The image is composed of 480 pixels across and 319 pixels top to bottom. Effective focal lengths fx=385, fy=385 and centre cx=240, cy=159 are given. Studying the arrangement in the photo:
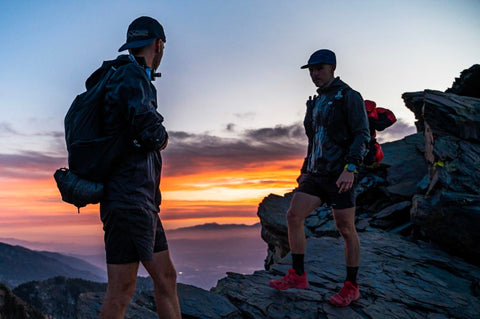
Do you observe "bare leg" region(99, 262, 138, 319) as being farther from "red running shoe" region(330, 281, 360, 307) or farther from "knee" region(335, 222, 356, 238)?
"red running shoe" region(330, 281, 360, 307)

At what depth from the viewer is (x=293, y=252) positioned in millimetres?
5750

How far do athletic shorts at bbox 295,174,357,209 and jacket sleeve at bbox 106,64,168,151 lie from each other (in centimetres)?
306

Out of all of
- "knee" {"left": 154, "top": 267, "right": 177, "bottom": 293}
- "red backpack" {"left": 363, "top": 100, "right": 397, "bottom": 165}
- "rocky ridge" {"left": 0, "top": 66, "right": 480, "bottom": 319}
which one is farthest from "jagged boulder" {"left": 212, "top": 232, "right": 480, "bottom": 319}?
"knee" {"left": 154, "top": 267, "right": 177, "bottom": 293}

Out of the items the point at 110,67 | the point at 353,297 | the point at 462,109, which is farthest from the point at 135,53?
the point at 462,109

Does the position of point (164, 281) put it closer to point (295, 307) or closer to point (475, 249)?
point (295, 307)

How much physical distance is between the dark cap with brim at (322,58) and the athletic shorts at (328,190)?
1649 millimetres

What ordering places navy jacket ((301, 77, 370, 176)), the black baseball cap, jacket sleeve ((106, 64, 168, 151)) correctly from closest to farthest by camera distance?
jacket sleeve ((106, 64, 168, 151)) → the black baseball cap → navy jacket ((301, 77, 370, 176))

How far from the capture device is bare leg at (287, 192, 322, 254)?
555cm

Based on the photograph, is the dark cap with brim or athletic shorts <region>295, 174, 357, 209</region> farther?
the dark cap with brim

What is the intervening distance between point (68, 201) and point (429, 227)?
8298 millimetres

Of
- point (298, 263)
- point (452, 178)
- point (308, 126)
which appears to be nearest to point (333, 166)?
point (308, 126)

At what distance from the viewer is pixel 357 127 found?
5344 millimetres

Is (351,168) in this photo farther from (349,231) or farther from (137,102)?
(137,102)

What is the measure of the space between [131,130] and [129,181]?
1.36 feet
